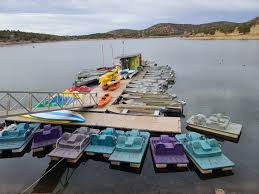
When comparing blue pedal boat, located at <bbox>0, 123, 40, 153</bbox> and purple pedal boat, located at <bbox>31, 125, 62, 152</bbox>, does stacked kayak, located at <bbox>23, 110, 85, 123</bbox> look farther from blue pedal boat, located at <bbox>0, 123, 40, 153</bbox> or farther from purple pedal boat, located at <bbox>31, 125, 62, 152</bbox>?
purple pedal boat, located at <bbox>31, 125, 62, 152</bbox>

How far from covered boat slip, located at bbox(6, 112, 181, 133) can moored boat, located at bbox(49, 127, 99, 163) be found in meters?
3.49

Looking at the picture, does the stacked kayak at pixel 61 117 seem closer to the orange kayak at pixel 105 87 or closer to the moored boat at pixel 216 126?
A: the moored boat at pixel 216 126

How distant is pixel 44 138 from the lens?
18.0 metres

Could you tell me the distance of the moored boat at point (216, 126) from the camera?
19.2m

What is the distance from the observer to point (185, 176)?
48.4 ft

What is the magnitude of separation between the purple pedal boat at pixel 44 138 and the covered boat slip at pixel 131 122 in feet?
10.0

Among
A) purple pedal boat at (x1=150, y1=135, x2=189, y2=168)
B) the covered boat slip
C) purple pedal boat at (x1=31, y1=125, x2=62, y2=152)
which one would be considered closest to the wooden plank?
the covered boat slip

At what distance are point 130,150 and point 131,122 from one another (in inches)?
208

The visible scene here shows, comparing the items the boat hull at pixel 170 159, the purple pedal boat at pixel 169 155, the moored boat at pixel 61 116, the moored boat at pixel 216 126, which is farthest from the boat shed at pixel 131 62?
the boat hull at pixel 170 159

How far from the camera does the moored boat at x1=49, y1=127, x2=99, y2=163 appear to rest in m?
15.5

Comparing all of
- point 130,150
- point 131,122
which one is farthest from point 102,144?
point 131,122

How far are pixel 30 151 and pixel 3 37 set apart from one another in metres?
193

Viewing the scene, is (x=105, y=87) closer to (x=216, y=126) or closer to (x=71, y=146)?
(x=216, y=126)

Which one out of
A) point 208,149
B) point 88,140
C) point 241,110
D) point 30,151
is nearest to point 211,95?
point 241,110
